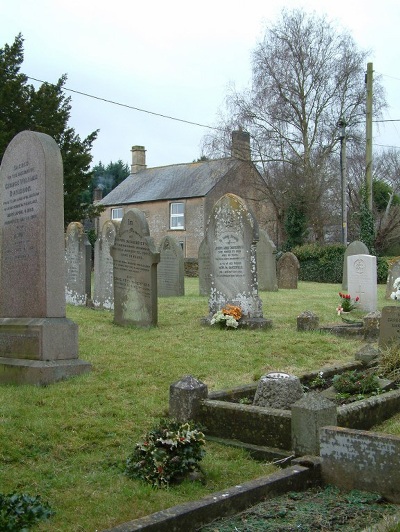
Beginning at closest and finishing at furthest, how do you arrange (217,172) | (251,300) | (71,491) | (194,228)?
(71,491) → (251,300) → (217,172) → (194,228)

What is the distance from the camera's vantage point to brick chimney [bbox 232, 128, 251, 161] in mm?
38375

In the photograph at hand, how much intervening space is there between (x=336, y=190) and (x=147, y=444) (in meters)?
39.1

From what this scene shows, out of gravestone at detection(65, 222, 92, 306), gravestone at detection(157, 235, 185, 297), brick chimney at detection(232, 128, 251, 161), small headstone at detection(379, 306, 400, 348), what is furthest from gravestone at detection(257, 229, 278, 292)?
brick chimney at detection(232, 128, 251, 161)

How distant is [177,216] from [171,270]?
1082 inches

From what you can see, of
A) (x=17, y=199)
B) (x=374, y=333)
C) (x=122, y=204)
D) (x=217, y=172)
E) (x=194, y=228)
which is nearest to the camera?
(x=17, y=199)

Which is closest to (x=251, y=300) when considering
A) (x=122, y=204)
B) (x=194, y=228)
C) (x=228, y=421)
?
(x=228, y=421)

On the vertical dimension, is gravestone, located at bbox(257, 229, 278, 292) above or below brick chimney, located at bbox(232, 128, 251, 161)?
below

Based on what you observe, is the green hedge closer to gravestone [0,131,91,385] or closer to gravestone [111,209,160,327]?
gravestone [111,209,160,327]

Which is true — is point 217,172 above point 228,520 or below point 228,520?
above

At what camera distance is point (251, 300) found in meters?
13.3

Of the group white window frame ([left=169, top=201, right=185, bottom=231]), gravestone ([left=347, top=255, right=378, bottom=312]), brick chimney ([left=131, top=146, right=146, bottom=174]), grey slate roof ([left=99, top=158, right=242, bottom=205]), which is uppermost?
brick chimney ([left=131, top=146, right=146, bottom=174])

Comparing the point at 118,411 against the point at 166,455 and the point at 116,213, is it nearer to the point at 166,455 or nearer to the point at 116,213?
the point at 166,455

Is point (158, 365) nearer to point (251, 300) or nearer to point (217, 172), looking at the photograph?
point (251, 300)

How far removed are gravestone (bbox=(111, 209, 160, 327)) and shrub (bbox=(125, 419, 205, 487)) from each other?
23.3ft
